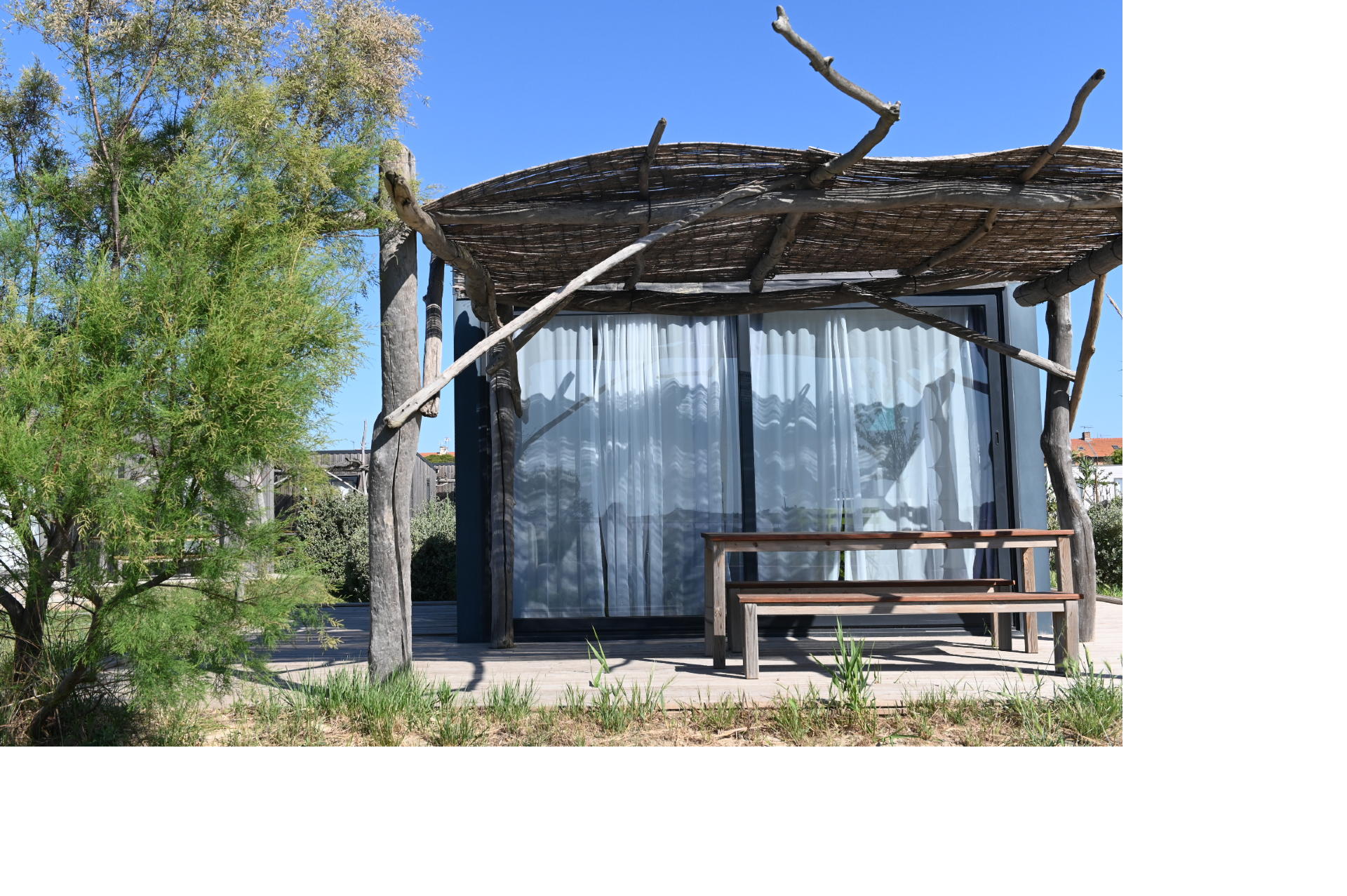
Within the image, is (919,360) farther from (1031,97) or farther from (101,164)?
(101,164)

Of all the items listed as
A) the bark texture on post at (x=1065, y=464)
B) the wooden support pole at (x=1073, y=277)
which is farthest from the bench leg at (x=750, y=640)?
the wooden support pole at (x=1073, y=277)

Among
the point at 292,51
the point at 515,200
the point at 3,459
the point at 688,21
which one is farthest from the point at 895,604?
the point at 292,51

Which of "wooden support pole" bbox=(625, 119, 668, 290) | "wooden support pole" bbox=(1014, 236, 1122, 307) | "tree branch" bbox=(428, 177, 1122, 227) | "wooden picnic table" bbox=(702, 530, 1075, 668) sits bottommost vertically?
"wooden picnic table" bbox=(702, 530, 1075, 668)

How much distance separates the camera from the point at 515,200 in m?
4.00

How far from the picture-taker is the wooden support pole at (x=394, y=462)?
12.4 ft

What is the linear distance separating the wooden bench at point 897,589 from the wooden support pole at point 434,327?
6.57ft

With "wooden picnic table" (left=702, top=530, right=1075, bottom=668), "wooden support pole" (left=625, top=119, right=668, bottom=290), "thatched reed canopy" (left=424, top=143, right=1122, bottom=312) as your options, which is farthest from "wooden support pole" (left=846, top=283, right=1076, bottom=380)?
"wooden support pole" (left=625, top=119, right=668, bottom=290)

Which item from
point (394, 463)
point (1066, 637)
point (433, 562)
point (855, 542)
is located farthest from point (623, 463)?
point (433, 562)

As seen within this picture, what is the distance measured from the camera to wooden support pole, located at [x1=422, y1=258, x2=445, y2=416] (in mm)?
3955

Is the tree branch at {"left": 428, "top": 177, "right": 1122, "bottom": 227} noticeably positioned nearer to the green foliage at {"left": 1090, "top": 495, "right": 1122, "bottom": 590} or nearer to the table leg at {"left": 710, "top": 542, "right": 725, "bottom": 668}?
the table leg at {"left": 710, "top": 542, "right": 725, "bottom": 668}

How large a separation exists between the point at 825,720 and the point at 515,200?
2690 mm
